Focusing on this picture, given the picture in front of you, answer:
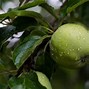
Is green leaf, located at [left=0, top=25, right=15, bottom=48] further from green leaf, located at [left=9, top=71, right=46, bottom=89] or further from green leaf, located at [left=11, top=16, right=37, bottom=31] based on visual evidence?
green leaf, located at [left=9, top=71, right=46, bottom=89]

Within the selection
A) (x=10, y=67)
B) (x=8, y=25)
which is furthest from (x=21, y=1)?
(x=10, y=67)

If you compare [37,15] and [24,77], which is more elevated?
[37,15]

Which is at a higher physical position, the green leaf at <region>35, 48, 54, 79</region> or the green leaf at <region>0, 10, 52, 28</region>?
the green leaf at <region>0, 10, 52, 28</region>

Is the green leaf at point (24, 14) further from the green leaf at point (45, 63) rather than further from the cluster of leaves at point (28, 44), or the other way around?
the green leaf at point (45, 63)

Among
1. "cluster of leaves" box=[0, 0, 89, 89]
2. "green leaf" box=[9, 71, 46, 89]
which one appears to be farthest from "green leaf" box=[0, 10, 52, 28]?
"green leaf" box=[9, 71, 46, 89]

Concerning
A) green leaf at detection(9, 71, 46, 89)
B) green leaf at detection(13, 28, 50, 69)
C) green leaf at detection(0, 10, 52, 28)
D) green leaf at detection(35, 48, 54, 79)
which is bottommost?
green leaf at detection(35, 48, 54, 79)

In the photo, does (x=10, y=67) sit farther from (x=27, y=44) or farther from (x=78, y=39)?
(x=78, y=39)

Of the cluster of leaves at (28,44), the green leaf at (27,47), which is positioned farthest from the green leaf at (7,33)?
the green leaf at (27,47)
